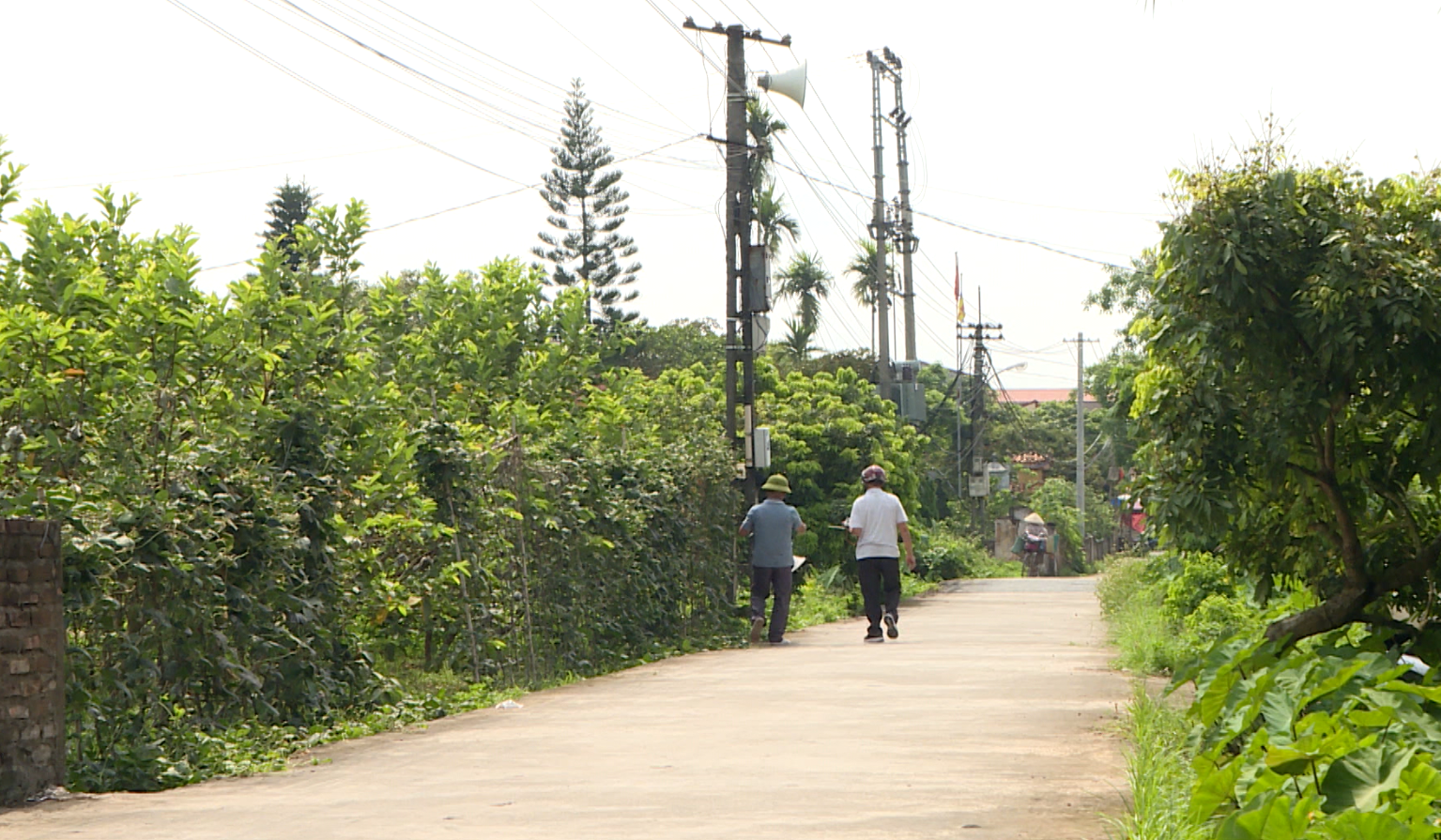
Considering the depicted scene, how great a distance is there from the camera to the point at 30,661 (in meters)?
7.31

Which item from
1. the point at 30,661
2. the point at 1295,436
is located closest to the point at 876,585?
the point at 1295,436

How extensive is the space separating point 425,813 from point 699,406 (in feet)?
59.1

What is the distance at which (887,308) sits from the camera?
1618 inches

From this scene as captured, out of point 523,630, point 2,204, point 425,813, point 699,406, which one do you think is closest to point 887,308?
point 699,406

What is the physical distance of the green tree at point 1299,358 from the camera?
7.56 m

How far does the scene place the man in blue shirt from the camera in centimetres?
1758

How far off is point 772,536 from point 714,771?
983 cm

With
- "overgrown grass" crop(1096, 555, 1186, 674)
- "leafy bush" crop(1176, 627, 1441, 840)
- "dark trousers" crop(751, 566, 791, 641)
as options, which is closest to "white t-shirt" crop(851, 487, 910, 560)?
"dark trousers" crop(751, 566, 791, 641)

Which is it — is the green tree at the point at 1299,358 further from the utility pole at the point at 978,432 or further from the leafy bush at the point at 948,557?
the utility pole at the point at 978,432

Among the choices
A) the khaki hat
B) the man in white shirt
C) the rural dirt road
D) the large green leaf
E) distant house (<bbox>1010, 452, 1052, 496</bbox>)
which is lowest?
the rural dirt road

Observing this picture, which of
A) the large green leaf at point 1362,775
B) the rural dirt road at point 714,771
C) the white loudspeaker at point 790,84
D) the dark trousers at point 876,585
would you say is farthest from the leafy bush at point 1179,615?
the white loudspeaker at point 790,84

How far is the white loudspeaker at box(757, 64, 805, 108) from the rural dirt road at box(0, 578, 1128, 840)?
11.2 m

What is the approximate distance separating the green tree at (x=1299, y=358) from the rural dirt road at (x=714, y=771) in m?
1.53

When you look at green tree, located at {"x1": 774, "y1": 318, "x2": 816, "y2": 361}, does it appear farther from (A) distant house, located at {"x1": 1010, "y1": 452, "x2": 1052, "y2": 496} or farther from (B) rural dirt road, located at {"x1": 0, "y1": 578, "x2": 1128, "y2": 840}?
(B) rural dirt road, located at {"x1": 0, "y1": 578, "x2": 1128, "y2": 840}
